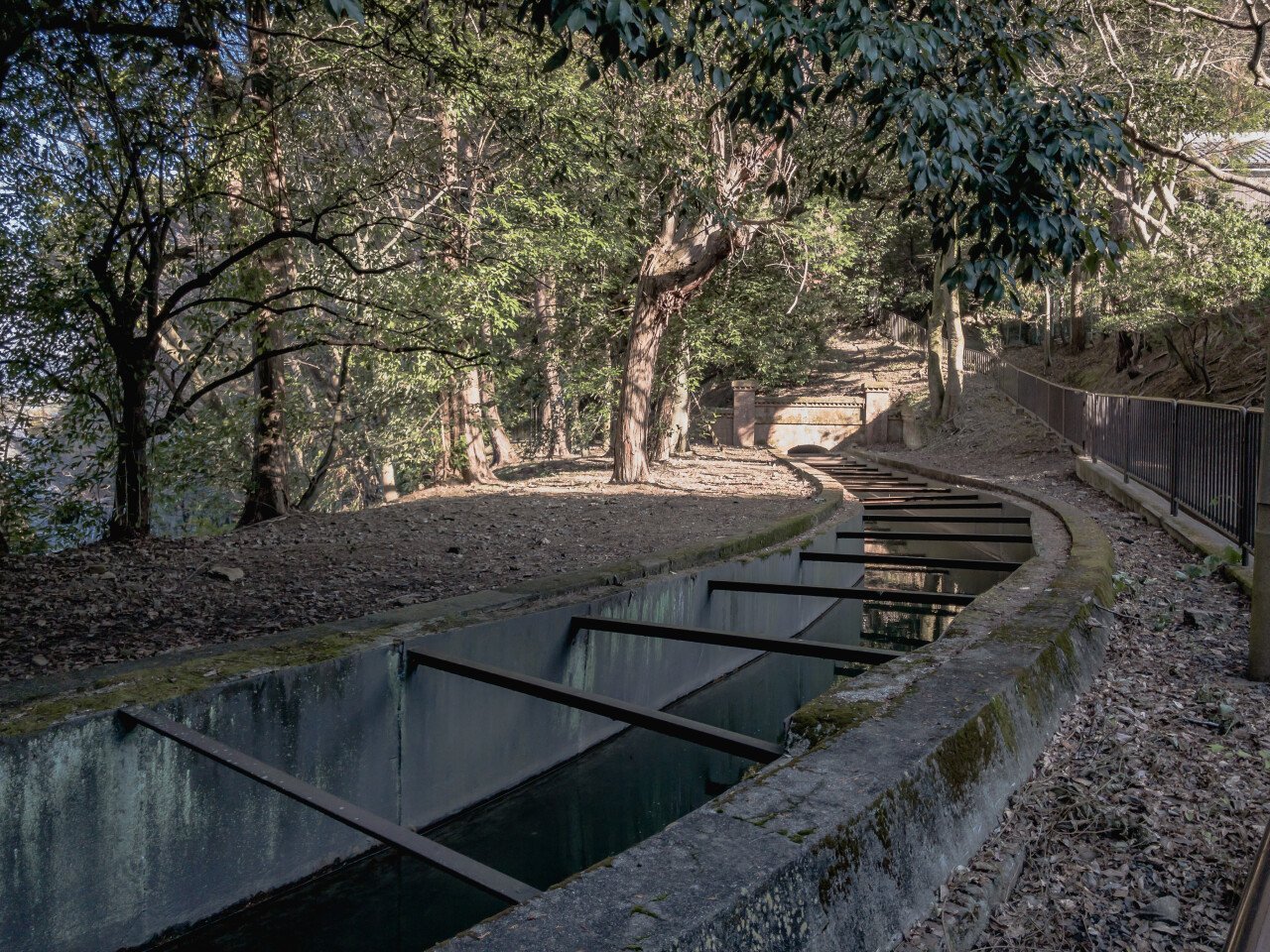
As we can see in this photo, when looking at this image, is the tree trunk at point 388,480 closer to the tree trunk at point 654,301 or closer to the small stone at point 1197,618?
the tree trunk at point 654,301

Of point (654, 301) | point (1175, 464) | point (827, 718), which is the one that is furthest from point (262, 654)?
point (654, 301)

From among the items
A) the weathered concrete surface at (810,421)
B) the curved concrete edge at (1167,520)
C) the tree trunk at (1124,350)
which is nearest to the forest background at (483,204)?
the curved concrete edge at (1167,520)

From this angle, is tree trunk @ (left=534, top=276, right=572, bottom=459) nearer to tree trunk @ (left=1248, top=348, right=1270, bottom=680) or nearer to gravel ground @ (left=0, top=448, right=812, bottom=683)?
gravel ground @ (left=0, top=448, right=812, bottom=683)

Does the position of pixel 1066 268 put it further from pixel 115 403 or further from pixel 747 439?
pixel 747 439

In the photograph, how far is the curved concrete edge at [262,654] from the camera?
355cm

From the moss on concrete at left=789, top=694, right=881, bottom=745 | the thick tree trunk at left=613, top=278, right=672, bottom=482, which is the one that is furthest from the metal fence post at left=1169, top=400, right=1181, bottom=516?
the moss on concrete at left=789, top=694, right=881, bottom=745

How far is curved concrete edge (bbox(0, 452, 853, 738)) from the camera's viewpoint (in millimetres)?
3551

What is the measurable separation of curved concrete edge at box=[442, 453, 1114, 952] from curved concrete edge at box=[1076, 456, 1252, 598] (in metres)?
2.82

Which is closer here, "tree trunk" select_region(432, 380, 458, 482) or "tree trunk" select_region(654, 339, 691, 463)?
"tree trunk" select_region(432, 380, 458, 482)

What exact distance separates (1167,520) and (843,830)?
25.3 feet

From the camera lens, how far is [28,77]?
264 inches

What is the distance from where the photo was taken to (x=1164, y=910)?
226cm

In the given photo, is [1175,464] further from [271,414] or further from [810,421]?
[810,421]

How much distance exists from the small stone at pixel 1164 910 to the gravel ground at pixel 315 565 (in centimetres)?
404
